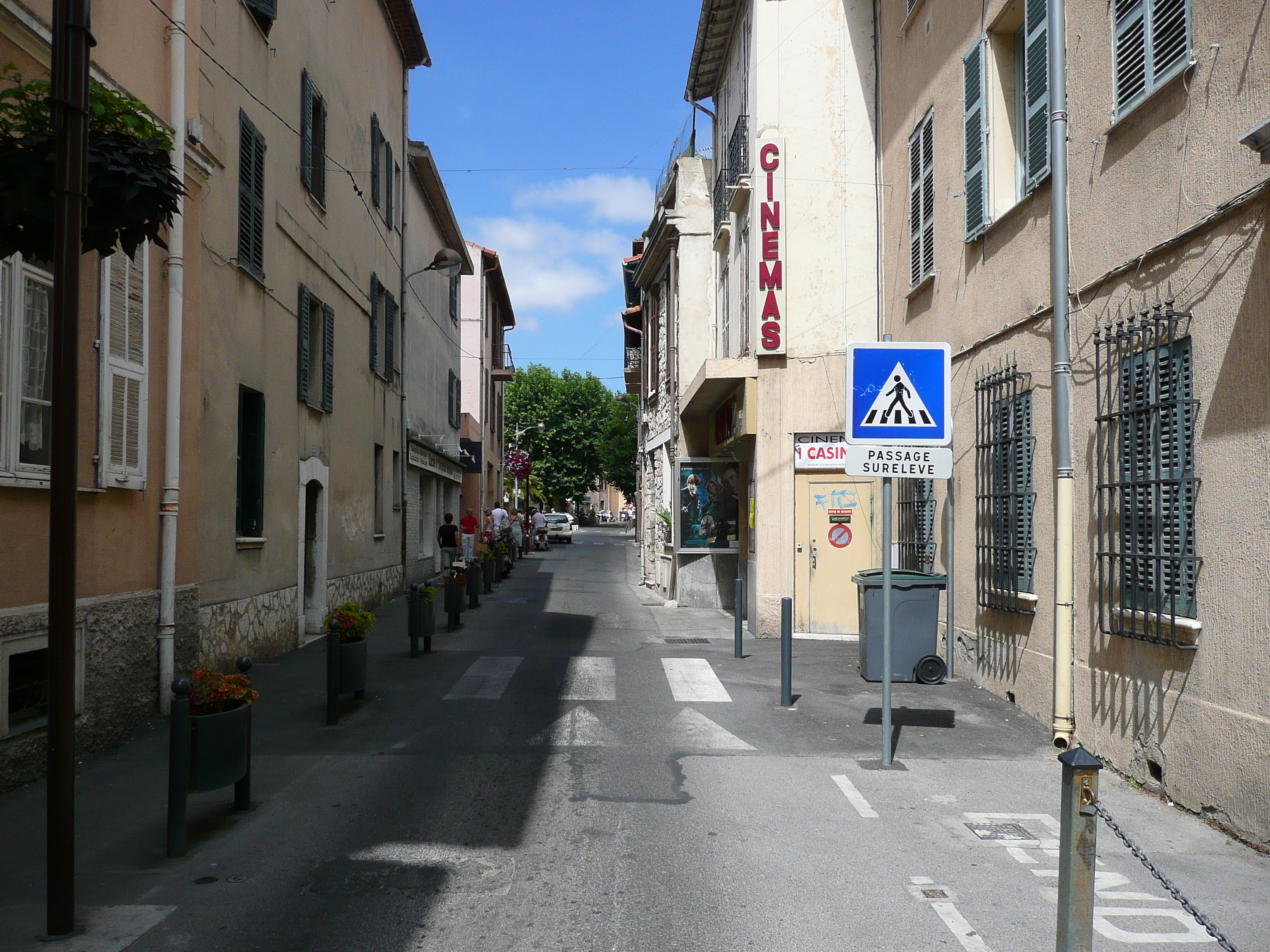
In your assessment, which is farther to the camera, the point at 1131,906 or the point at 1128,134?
the point at 1128,134

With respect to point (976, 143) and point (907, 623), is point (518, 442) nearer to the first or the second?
point (976, 143)

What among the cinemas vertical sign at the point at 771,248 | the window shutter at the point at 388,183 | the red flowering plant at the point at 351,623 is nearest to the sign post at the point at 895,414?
the red flowering plant at the point at 351,623

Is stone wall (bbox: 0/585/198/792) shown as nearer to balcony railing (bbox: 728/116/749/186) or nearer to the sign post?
the sign post

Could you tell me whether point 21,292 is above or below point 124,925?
above

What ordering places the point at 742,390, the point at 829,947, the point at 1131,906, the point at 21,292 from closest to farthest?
the point at 829,947 < the point at 1131,906 < the point at 21,292 < the point at 742,390

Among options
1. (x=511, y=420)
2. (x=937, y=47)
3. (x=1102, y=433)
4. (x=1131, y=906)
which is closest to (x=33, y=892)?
(x=1131, y=906)

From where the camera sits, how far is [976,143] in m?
10.5

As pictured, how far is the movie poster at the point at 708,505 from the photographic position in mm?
19750

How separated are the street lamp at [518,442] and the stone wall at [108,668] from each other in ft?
136

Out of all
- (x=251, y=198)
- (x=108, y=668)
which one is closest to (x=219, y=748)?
(x=108, y=668)

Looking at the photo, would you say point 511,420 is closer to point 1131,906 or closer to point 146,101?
point 146,101

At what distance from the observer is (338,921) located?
4629 mm

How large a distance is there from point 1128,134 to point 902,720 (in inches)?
194

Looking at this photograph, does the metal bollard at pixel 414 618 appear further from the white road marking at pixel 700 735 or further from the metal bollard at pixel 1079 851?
the metal bollard at pixel 1079 851
